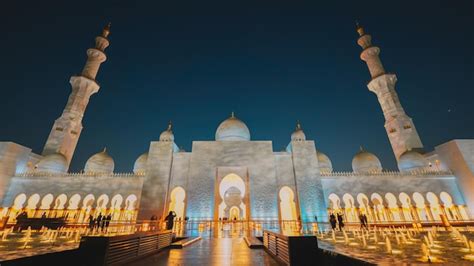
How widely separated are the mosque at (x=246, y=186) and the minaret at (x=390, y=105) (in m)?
2.12

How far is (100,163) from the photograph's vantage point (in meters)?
22.9

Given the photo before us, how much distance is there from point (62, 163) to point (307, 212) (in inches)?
895

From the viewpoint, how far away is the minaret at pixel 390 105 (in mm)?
22703

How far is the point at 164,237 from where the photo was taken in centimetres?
728

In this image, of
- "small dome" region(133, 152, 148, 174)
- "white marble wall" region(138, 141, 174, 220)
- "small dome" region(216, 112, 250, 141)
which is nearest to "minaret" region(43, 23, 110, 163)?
"small dome" region(133, 152, 148, 174)

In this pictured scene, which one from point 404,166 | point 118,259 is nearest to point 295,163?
point 404,166

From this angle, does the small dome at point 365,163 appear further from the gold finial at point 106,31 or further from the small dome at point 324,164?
the gold finial at point 106,31

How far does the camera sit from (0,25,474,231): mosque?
57.7 ft

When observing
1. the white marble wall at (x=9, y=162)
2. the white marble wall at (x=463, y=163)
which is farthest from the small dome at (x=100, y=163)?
the white marble wall at (x=463, y=163)

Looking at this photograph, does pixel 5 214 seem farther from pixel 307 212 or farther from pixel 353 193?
pixel 353 193

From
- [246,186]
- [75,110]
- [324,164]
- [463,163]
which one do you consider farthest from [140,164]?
[463,163]

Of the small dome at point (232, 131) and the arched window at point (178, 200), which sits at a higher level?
the small dome at point (232, 131)

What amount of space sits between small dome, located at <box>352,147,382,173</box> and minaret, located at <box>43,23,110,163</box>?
29.6 metres

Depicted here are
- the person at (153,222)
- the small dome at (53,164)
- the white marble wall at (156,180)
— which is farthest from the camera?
the small dome at (53,164)
